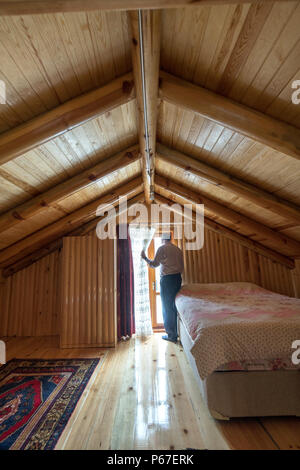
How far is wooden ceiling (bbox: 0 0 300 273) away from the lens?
3.81ft

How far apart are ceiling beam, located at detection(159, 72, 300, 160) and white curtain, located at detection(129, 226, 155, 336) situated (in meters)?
2.65

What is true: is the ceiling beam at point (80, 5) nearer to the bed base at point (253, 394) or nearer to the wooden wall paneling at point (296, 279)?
the bed base at point (253, 394)

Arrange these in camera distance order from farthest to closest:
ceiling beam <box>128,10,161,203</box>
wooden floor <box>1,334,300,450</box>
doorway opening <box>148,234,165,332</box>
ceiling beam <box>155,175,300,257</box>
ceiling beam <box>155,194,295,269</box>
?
doorway opening <box>148,234,165,332</box>, ceiling beam <box>155,194,295,269</box>, ceiling beam <box>155,175,300,257</box>, wooden floor <box>1,334,300,450</box>, ceiling beam <box>128,10,161,203</box>

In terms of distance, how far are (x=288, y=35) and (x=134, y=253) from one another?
3.41 meters

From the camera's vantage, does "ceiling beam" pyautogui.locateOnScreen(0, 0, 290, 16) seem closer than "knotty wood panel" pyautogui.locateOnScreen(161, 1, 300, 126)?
Yes

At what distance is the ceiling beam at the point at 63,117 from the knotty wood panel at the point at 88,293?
6.79 feet

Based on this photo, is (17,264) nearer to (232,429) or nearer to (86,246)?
(86,246)

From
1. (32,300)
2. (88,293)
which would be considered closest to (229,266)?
(88,293)

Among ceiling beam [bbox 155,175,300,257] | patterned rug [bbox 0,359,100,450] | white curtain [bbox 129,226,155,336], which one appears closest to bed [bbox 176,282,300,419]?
patterned rug [bbox 0,359,100,450]

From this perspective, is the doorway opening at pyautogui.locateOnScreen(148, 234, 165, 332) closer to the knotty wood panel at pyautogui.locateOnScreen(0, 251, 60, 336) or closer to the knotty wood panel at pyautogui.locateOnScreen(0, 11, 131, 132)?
the knotty wood panel at pyautogui.locateOnScreen(0, 251, 60, 336)

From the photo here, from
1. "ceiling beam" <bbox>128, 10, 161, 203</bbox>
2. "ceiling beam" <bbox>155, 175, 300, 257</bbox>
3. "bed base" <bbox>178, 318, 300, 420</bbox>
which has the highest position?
"ceiling beam" <bbox>128, 10, 161, 203</bbox>

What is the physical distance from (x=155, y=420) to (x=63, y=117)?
2442mm

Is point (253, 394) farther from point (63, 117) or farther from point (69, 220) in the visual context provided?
point (69, 220)
